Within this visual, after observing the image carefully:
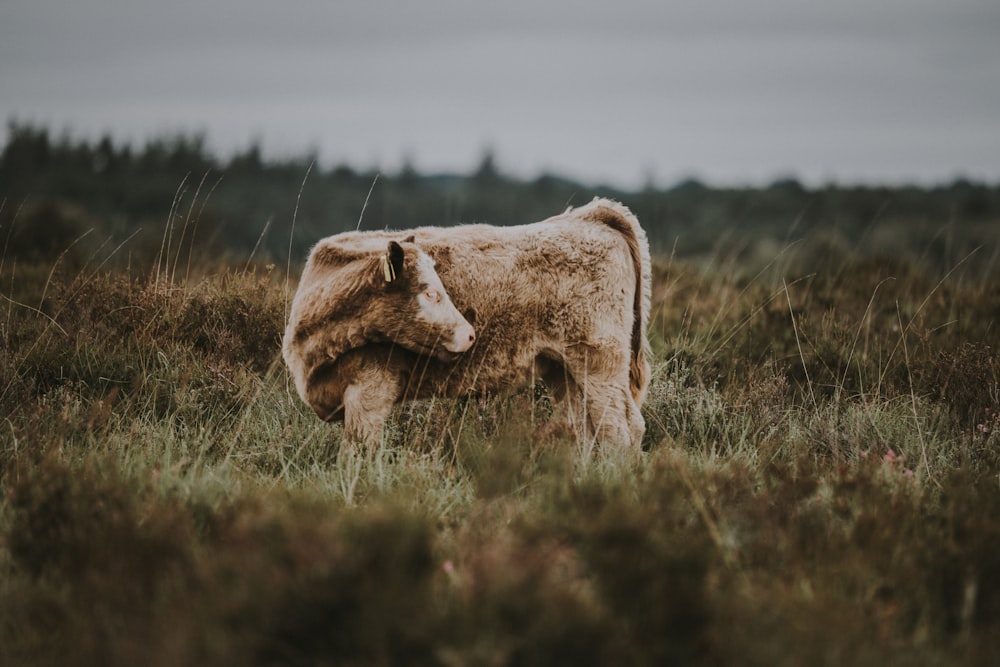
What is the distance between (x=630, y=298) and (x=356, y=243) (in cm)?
174

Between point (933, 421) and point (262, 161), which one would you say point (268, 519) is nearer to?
point (933, 421)

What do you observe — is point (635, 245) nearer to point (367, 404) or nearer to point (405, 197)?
point (367, 404)

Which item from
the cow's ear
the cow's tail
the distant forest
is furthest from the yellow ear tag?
the distant forest

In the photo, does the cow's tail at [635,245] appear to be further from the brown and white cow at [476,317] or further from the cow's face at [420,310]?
the cow's face at [420,310]

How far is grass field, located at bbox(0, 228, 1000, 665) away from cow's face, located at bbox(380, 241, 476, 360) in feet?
2.11

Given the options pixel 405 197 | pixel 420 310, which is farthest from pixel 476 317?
pixel 405 197

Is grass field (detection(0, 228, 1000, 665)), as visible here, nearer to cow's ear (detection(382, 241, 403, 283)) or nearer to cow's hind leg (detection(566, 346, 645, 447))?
cow's hind leg (detection(566, 346, 645, 447))

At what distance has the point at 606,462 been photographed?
12.9 feet

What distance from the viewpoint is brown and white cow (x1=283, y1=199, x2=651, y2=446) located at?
379 cm

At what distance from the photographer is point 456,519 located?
3525 millimetres

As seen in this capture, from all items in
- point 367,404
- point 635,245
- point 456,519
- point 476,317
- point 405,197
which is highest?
point 635,245

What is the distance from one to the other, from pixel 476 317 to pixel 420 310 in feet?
1.58

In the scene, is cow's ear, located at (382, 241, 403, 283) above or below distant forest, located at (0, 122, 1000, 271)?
above

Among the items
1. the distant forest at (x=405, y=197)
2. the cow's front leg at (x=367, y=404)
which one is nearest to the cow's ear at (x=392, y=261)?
the cow's front leg at (x=367, y=404)
